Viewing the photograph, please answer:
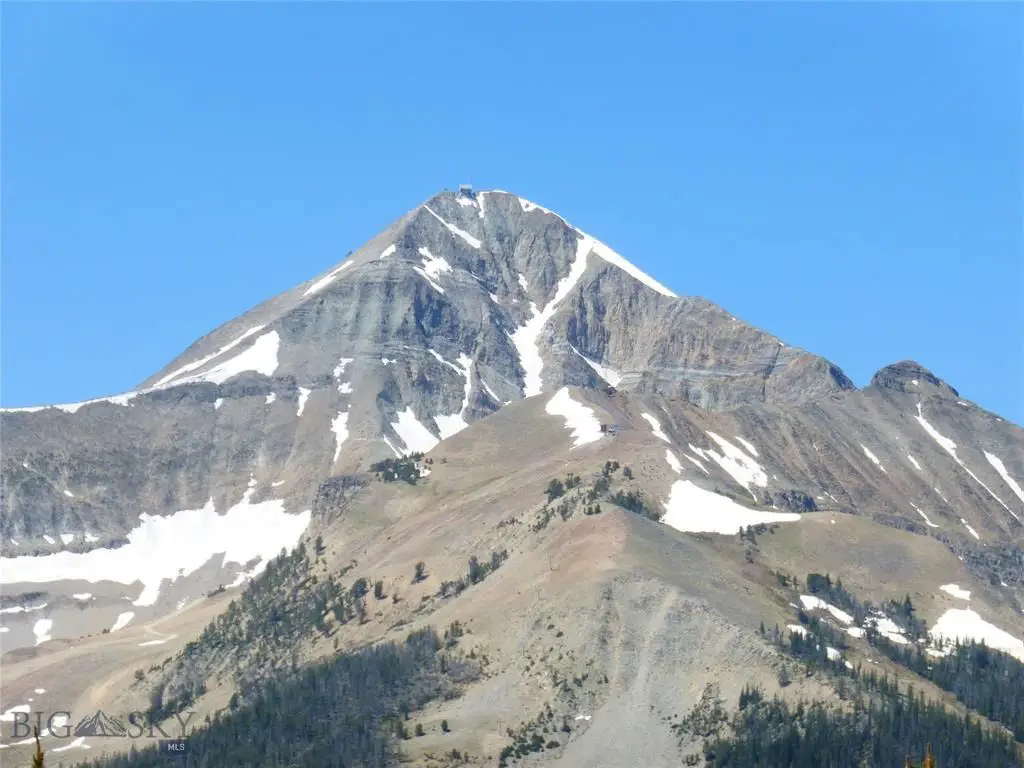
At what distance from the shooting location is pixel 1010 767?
7667 inches

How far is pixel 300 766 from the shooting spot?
19762 centimetres

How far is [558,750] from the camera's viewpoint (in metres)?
199

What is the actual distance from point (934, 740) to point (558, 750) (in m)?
33.6

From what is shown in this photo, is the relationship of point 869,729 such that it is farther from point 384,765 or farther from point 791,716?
point 384,765

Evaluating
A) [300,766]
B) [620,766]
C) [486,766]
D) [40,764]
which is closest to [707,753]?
[620,766]

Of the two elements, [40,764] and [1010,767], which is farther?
[1010,767]

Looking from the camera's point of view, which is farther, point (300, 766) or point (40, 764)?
point (300, 766)

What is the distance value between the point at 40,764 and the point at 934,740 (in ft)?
420

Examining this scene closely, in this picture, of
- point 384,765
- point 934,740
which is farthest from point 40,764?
point 934,740

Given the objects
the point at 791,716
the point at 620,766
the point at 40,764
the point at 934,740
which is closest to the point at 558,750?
the point at 620,766

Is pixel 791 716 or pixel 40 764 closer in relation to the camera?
pixel 40 764

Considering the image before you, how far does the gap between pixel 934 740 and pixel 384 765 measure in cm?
4909

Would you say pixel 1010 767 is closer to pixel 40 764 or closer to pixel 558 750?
pixel 558 750

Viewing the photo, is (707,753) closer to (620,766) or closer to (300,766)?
(620,766)
